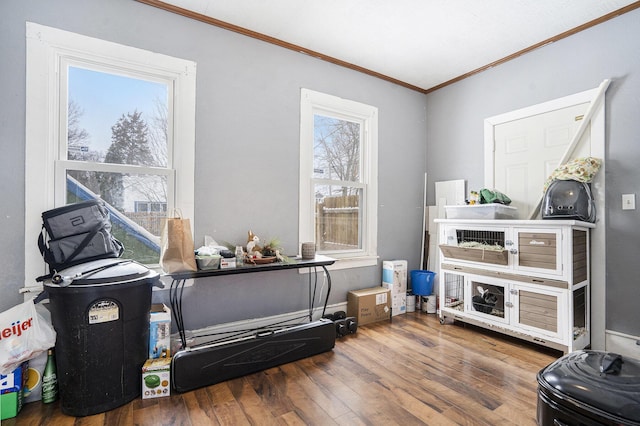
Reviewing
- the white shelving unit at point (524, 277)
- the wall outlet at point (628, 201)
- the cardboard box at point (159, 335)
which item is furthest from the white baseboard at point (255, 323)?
the wall outlet at point (628, 201)

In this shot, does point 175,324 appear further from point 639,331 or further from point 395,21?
point 639,331

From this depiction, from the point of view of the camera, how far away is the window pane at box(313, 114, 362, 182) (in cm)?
347

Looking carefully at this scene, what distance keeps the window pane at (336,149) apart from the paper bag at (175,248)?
1.61 meters

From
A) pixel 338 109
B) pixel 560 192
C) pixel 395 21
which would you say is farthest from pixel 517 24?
pixel 338 109

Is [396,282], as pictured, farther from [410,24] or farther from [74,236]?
[74,236]

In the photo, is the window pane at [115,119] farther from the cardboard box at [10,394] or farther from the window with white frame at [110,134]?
the cardboard box at [10,394]

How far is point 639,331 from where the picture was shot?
2.54 meters

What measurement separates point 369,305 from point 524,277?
1443 mm

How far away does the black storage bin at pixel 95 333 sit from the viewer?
5.82 ft

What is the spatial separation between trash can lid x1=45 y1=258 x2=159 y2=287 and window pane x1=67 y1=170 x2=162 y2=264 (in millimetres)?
476

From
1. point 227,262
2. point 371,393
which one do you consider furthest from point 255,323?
point 371,393

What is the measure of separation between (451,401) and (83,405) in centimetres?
213

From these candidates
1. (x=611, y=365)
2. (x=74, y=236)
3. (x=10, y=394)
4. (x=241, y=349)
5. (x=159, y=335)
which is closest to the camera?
(x=611, y=365)

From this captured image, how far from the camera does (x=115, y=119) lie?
2.48 meters
